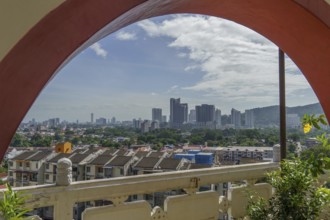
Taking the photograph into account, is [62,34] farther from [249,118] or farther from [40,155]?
[249,118]

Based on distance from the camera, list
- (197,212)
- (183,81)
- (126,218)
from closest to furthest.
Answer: (126,218) < (197,212) < (183,81)

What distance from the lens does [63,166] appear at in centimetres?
166

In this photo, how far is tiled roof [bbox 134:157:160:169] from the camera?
7.31 ft

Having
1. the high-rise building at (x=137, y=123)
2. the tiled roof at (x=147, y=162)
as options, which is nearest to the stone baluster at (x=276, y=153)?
the tiled roof at (x=147, y=162)

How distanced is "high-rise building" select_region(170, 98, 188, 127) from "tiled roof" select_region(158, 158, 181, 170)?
0.40 metres

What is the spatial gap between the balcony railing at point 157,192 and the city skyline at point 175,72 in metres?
0.42

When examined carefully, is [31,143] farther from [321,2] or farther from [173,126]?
[321,2]

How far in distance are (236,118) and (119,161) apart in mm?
1174

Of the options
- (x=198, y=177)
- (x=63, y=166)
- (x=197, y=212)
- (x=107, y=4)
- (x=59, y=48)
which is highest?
(x=107, y=4)

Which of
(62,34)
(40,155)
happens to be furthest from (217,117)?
(62,34)

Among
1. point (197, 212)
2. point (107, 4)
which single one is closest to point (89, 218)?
point (197, 212)

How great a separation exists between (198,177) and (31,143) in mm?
1086

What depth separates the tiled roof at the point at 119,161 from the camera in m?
2.19

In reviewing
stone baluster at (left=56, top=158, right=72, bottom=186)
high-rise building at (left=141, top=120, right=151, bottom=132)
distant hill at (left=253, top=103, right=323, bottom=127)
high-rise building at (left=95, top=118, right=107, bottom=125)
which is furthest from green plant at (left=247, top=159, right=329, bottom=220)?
high-rise building at (left=95, top=118, right=107, bottom=125)
